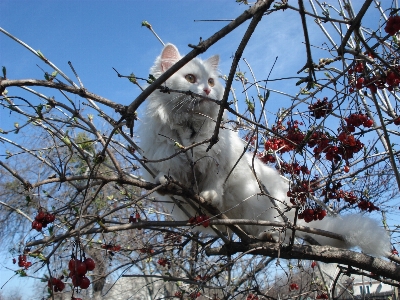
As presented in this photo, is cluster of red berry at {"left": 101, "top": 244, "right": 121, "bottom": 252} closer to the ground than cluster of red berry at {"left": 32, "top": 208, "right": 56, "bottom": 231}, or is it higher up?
higher up

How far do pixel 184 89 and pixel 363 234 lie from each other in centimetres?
210

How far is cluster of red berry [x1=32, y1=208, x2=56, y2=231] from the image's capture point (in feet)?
7.55

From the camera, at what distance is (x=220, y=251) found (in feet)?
11.2

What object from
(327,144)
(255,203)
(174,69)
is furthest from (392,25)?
(255,203)

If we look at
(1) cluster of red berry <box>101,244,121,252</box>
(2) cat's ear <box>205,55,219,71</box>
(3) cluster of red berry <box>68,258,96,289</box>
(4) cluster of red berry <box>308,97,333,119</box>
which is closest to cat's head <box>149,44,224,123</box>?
(2) cat's ear <box>205,55,219,71</box>

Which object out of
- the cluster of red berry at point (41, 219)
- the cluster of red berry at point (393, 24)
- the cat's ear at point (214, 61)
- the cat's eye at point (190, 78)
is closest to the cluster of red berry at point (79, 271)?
the cluster of red berry at point (41, 219)

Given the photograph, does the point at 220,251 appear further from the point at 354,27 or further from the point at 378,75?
the point at 354,27

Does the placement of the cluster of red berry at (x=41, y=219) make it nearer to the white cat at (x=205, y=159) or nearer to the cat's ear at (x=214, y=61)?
the white cat at (x=205, y=159)

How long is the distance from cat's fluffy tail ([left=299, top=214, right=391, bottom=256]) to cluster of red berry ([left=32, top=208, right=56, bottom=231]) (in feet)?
7.66

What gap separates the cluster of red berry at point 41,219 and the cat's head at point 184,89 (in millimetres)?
1653

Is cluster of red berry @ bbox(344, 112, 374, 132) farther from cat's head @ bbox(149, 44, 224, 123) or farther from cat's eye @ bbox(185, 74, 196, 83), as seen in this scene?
cat's eye @ bbox(185, 74, 196, 83)

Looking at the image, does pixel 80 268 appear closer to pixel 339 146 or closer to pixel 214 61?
pixel 339 146

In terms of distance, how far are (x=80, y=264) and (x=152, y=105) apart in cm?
213

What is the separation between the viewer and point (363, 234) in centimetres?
316
